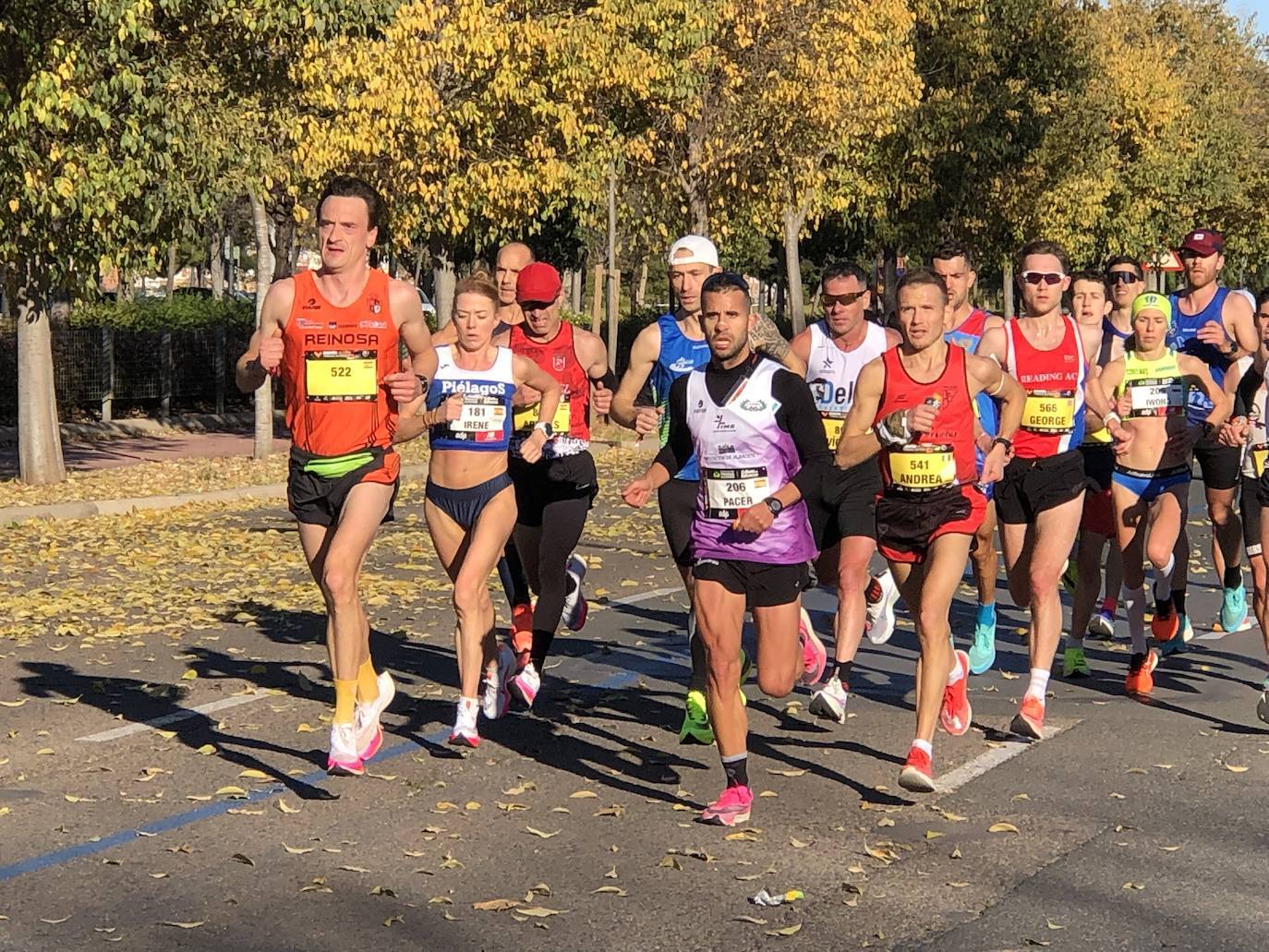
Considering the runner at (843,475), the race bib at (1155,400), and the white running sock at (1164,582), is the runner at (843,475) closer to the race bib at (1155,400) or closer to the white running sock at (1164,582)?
the race bib at (1155,400)

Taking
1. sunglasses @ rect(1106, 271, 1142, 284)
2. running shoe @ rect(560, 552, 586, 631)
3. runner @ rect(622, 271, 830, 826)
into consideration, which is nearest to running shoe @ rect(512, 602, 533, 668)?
running shoe @ rect(560, 552, 586, 631)

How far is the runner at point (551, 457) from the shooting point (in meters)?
8.86

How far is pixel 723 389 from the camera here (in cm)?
691

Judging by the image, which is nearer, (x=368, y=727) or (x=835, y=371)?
(x=368, y=727)

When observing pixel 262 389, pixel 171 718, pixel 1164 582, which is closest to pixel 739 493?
pixel 171 718

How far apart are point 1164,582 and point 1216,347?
1.59 metres

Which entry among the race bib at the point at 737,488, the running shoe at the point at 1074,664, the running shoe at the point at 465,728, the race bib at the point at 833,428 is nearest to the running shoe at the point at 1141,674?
the running shoe at the point at 1074,664

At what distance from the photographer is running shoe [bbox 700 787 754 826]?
6754 mm

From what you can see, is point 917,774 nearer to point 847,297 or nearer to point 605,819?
point 605,819

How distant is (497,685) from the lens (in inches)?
332

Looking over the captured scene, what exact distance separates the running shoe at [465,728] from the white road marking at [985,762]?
6.06ft

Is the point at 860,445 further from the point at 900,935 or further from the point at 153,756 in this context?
Result: the point at 153,756

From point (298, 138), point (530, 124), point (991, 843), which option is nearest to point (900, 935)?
point (991, 843)

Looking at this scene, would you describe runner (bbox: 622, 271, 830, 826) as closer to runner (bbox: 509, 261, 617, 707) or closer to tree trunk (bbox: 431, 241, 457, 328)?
runner (bbox: 509, 261, 617, 707)
